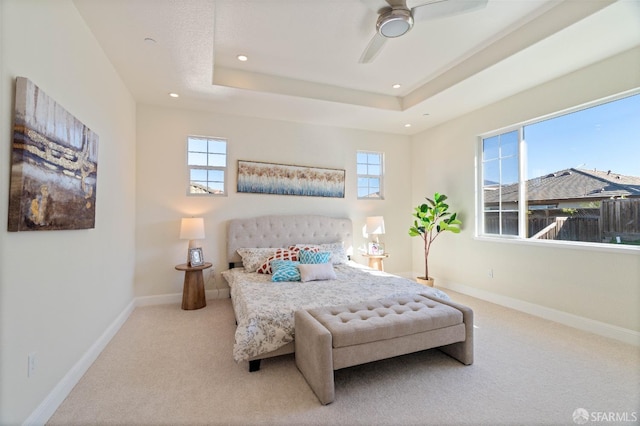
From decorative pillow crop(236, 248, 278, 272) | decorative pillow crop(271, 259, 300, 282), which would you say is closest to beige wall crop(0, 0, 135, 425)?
decorative pillow crop(236, 248, 278, 272)

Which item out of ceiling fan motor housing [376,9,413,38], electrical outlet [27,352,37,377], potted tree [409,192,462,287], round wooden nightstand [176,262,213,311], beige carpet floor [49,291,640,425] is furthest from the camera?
potted tree [409,192,462,287]

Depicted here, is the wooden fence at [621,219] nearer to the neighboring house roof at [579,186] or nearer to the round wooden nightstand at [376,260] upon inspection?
the neighboring house roof at [579,186]

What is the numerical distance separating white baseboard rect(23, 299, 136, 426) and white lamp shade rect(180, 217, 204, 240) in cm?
126

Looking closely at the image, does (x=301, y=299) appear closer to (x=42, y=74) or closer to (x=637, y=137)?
(x=42, y=74)

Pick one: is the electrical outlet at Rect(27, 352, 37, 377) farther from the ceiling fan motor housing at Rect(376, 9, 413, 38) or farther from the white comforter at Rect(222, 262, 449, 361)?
the ceiling fan motor housing at Rect(376, 9, 413, 38)

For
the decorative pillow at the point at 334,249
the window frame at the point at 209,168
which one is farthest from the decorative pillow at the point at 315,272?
the window frame at the point at 209,168

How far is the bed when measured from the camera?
7.63 feet

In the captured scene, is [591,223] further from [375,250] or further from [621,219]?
[375,250]

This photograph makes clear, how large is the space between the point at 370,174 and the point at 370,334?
3.84 metres

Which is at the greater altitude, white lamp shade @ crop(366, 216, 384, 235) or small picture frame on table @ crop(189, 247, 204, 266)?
white lamp shade @ crop(366, 216, 384, 235)

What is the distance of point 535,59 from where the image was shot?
9.67ft

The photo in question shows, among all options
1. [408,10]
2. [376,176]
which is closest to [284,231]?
[376,176]

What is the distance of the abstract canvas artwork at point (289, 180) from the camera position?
454 centimetres

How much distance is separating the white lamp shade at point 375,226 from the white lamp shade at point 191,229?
8.90 feet
